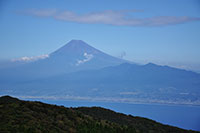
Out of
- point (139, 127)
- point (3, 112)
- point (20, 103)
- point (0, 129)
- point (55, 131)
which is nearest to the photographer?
point (0, 129)

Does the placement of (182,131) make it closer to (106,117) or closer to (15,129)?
(106,117)

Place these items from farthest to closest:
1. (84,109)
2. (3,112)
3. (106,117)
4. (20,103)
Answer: (84,109) → (106,117) → (20,103) → (3,112)

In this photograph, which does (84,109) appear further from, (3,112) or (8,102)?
(3,112)

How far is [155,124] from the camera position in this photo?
30094 mm

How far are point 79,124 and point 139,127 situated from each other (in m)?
6.95

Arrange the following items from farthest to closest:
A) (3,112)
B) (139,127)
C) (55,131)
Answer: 1. (139,127)
2. (3,112)
3. (55,131)

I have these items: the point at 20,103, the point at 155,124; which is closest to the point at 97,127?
the point at 20,103

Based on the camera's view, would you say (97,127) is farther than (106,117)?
No

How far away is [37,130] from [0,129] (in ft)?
7.30

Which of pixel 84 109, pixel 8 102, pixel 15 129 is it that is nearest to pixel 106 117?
pixel 84 109

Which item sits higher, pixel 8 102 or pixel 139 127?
pixel 8 102

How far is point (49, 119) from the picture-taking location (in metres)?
21.9

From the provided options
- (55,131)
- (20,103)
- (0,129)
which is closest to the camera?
(0,129)

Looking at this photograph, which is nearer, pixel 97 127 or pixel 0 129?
pixel 0 129
